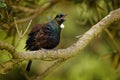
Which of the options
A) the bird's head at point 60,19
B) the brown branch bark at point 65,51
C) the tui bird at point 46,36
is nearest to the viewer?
the brown branch bark at point 65,51

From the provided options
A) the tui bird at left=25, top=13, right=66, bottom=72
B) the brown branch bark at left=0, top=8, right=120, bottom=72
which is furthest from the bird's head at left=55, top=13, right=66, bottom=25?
the brown branch bark at left=0, top=8, right=120, bottom=72

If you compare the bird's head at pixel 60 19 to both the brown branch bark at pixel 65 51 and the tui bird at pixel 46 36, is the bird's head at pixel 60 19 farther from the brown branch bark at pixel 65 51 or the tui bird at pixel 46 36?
the brown branch bark at pixel 65 51

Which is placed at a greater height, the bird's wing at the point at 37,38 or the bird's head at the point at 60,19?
the bird's head at the point at 60,19

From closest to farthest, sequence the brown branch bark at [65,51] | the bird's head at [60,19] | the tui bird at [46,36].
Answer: the brown branch bark at [65,51], the tui bird at [46,36], the bird's head at [60,19]

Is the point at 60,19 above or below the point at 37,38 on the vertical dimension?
above

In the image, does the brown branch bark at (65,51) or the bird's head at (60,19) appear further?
the bird's head at (60,19)

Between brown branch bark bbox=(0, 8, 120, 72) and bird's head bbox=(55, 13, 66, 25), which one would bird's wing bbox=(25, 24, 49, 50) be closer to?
bird's head bbox=(55, 13, 66, 25)

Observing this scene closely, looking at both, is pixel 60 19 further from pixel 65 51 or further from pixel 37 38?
pixel 65 51

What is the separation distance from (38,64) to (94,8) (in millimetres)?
2689

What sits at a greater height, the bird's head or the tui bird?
the bird's head

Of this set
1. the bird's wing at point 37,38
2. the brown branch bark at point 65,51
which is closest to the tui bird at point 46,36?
the bird's wing at point 37,38

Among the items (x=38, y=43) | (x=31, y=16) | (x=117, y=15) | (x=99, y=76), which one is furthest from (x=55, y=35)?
(x=99, y=76)

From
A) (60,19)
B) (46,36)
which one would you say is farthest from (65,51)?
(60,19)

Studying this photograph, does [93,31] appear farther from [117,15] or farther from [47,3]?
[47,3]
